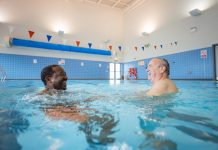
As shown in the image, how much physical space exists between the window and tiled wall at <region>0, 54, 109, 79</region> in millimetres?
662

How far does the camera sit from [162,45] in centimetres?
1168

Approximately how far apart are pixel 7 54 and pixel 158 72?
10935 mm

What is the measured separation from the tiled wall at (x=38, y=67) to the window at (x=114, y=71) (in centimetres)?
66

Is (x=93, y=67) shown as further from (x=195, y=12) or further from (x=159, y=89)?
(x=159, y=89)

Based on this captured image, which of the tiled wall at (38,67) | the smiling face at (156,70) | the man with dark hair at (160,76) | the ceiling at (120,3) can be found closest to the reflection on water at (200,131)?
the man with dark hair at (160,76)

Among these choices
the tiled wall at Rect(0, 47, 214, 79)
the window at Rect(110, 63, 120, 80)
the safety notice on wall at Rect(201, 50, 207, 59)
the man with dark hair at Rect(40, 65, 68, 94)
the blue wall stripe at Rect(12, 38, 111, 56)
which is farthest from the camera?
the window at Rect(110, 63, 120, 80)

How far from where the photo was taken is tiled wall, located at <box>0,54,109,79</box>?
34.9 feet

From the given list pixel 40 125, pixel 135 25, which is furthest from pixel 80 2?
pixel 40 125

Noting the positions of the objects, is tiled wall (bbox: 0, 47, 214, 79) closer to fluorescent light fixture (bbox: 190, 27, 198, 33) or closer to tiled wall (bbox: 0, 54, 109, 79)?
tiled wall (bbox: 0, 54, 109, 79)

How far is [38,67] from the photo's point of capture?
11750 mm

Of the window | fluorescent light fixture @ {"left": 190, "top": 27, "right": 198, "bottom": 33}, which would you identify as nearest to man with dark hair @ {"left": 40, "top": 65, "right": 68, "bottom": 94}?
fluorescent light fixture @ {"left": 190, "top": 27, "right": 198, "bottom": 33}

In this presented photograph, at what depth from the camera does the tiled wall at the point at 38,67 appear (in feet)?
34.9

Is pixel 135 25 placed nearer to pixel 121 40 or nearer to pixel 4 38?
pixel 121 40

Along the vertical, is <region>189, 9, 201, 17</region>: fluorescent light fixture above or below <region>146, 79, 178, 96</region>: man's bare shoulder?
above
